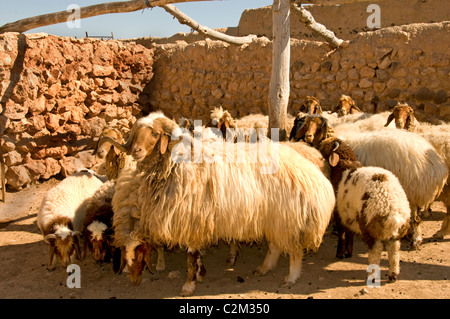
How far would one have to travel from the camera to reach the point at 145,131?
13.1 ft

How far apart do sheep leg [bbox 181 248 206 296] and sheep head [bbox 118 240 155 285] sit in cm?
47

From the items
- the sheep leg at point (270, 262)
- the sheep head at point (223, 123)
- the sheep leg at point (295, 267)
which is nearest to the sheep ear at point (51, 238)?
the sheep leg at point (270, 262)

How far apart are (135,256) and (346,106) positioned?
5.18m

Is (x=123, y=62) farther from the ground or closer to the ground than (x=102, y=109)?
farther from the ground

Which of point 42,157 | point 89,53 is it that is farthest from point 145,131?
point 89,53

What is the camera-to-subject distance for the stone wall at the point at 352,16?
1267 cm

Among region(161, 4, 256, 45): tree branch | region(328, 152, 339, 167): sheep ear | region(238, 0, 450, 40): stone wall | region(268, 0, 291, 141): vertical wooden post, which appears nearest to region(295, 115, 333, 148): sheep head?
region(328, 152, 339, 167): sheep ear

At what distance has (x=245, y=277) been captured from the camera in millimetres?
4473

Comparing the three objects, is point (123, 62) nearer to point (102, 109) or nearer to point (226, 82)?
point (102, 109)

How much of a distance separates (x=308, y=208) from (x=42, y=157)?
570 centimetres

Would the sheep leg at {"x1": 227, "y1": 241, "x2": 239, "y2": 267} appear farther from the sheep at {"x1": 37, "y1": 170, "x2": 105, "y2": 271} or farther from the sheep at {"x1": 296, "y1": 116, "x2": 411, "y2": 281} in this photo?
the sheep at {"x1": 37, "y1": 170, "x2": 105, "y2": 271}

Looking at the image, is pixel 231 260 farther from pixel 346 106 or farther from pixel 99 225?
pixel 346 106

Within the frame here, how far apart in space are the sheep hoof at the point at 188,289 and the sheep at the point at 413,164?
2.69 metres

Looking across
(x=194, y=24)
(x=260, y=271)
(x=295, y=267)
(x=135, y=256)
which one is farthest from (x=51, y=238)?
(x=194, y=24)
